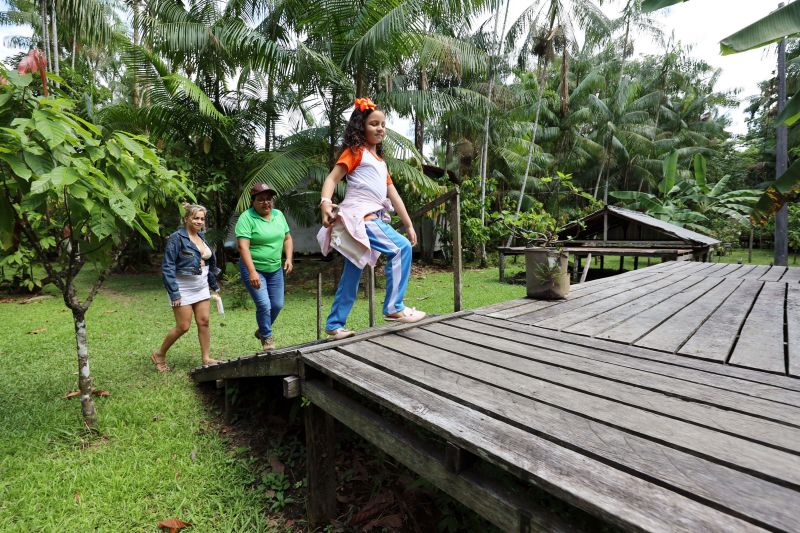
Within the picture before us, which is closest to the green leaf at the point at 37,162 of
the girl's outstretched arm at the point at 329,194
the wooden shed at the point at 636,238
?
the girl's outstretched arm at the point at 329,194

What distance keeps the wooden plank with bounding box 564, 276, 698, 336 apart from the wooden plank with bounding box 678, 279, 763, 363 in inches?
20.0

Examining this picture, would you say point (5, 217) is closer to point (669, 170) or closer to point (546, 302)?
point (546, 302)

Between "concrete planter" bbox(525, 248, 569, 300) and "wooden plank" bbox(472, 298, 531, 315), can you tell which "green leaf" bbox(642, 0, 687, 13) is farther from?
"wooden plank" bbox(472, 298, 531, 315)

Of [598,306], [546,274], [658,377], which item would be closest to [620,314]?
[598,306]

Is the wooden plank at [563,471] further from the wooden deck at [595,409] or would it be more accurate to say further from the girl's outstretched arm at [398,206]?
the girl's outstretched arm at [398,206]

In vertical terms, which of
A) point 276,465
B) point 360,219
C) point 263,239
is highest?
point 360,219

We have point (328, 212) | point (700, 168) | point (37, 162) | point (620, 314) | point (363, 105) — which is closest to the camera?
point (37, 162)

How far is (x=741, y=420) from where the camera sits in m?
1.59

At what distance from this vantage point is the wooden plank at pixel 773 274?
634cm

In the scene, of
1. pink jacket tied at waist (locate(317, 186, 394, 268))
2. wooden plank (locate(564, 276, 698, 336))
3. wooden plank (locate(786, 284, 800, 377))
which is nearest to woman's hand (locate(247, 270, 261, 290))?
pink jacket tied at waist (locate(317, 186, 394, 268))

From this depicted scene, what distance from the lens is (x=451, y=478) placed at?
166cm

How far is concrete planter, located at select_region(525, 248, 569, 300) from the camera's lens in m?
4.11

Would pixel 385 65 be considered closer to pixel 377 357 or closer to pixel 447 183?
pixel 447 183

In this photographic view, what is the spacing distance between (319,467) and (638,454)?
188 centimetres
